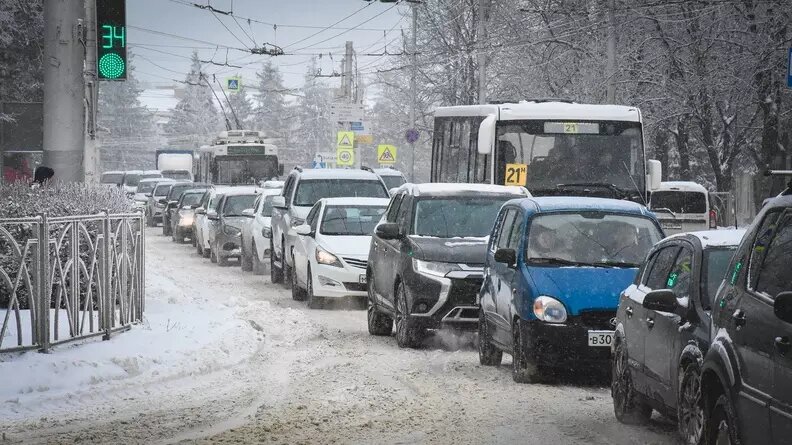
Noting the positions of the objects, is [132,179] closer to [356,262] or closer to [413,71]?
[413,71]

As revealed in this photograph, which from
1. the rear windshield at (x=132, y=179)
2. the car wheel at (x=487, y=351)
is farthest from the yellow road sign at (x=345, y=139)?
the car wheel at (x=487, y=351)

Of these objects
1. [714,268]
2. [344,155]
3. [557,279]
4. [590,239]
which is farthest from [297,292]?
[344,155]

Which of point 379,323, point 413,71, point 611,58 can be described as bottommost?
point 379,323

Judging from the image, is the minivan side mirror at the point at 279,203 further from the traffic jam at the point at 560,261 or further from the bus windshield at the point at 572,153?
the bus windshield at the point at 572,153

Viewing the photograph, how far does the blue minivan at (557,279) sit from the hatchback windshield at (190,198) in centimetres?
3148

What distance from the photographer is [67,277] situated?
13.5 meters

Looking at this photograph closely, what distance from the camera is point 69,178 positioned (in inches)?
699

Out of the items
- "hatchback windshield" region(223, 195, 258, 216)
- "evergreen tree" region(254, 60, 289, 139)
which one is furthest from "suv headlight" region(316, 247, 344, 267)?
"evergreen tree" region(254, 60, 289, 139)

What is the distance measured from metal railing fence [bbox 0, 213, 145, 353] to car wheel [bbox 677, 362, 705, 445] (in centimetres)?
624

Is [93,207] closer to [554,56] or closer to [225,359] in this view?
[225,359]

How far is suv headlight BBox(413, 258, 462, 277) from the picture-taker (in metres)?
15.6

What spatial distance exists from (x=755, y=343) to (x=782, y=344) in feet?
1.43

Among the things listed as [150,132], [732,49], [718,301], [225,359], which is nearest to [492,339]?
[225,359]

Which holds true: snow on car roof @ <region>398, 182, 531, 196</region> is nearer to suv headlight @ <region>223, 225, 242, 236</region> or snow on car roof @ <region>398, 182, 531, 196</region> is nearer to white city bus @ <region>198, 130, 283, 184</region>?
suv headlight @ <region>223, 225, 242, 236</region>
